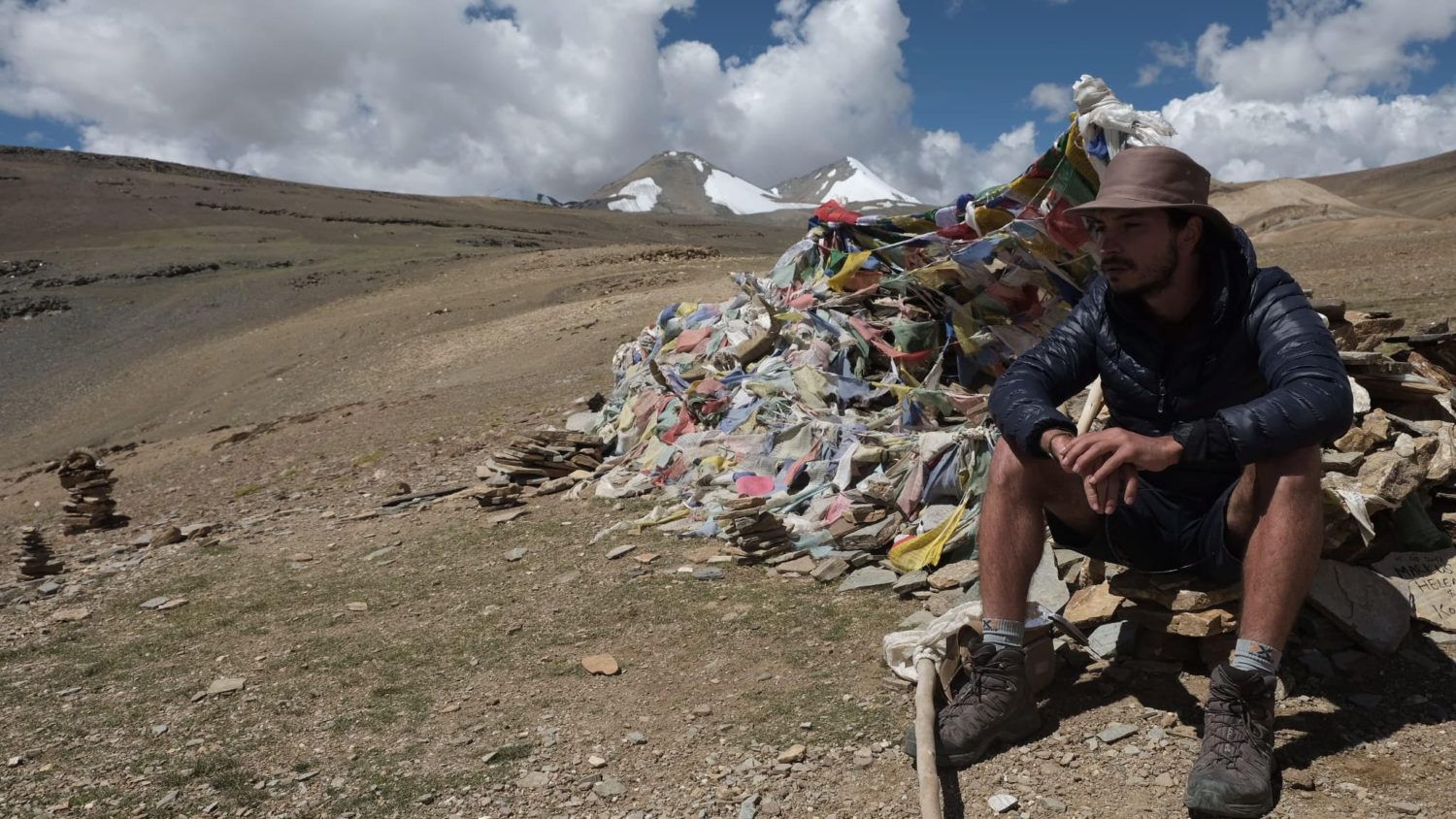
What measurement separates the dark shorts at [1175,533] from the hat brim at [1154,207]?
0.64m

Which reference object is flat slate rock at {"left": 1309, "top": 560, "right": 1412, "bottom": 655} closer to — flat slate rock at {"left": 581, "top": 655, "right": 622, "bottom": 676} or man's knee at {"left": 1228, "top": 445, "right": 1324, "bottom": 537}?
man's knee at {"left": 1228, "top": 445, "right": 1324, "bottom": 537}

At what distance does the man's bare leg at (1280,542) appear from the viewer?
2.19m

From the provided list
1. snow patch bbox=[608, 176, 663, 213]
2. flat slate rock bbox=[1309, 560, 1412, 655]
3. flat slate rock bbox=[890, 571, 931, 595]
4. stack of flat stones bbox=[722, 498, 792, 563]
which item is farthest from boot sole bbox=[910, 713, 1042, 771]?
snow patch bbox=[608, 176, 663, 213]

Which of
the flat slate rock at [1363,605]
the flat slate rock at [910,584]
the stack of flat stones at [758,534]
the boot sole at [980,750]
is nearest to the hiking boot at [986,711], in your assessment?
the boot sole at [980,750]

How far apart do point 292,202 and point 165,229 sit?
15.1m

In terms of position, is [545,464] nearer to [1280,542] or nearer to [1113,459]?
[1113,459]

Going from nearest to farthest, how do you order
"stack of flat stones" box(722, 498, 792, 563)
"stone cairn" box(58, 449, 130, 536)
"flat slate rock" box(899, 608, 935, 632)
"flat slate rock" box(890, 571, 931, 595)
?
"flat slate rock" box(899, 608, 935, 632), "flat slate rock" box(890, 571, 931, 595), "stack of flat stones" box(722, 498, 792, 563), "stone cairn" box(58, 449, 130, 536)

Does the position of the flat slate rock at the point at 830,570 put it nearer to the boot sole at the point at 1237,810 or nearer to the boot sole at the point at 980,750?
the boot sole at the point at 980,750

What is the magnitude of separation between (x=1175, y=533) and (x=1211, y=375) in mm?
418

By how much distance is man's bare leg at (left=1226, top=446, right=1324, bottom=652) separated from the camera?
2188mm

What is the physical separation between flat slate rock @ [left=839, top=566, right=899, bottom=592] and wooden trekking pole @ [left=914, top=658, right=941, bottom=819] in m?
1.07

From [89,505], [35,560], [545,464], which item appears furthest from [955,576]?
[89,505]

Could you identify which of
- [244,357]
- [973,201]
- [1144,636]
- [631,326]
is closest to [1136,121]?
[973,201]

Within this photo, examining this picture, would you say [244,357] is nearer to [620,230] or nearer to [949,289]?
[949,289]
